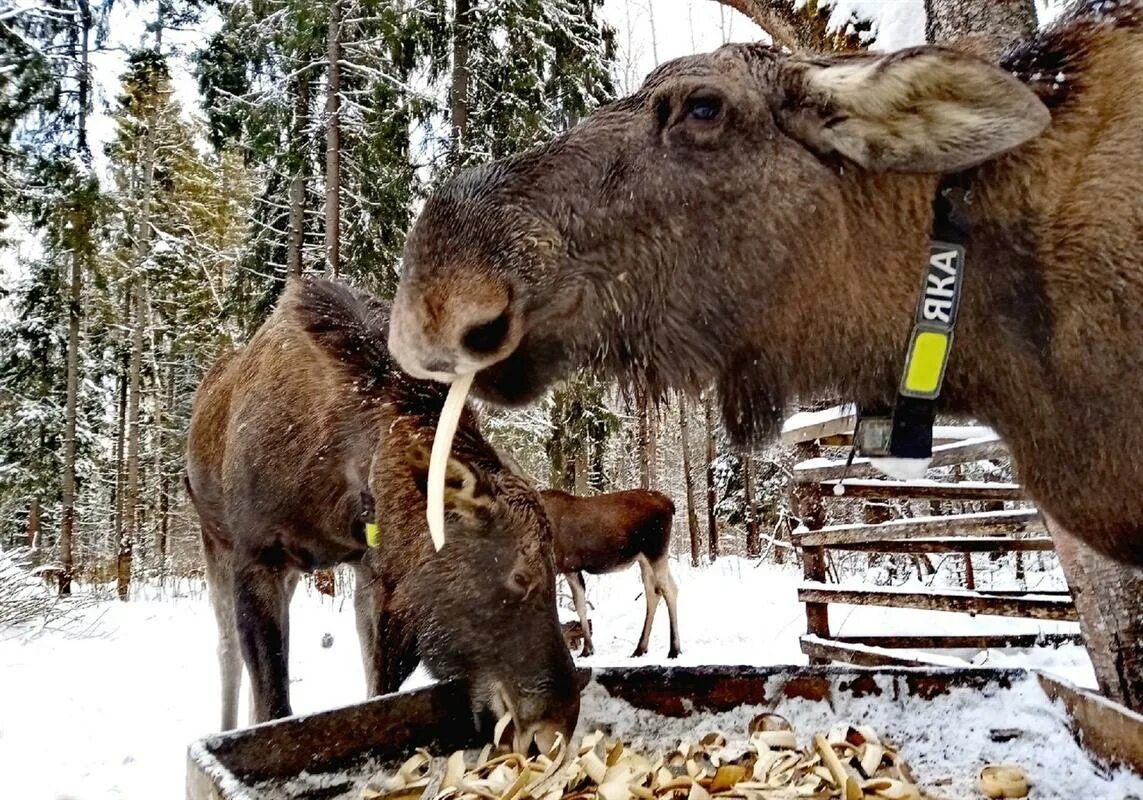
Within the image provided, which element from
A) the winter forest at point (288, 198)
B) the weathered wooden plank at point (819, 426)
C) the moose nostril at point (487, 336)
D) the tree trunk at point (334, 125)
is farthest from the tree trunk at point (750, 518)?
the moose nostril at point (487, 336)

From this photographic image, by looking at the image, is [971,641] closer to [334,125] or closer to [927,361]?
[927,361]

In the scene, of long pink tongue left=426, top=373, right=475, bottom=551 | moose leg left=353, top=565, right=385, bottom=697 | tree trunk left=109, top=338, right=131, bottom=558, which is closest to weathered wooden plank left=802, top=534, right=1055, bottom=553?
moose leg left=353, top=565, right=385, bottom=697

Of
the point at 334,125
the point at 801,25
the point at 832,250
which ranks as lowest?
the point at 832,250

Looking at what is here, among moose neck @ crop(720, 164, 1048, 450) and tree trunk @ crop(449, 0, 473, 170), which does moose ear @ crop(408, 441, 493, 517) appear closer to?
moose neck @ crop(720, 164, 1048, 450)

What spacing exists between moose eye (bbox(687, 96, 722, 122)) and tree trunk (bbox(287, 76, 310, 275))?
11.5 meters

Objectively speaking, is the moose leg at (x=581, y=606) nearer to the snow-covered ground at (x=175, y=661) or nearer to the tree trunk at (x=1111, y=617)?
the snow-covered ground at (x=175, y=661)

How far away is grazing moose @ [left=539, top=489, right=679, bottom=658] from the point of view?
30.6 feet

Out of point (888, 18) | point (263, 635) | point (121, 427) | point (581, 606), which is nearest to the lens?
point (263, 635)

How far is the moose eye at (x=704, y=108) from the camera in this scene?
1.38m

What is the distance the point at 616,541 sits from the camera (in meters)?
9.73

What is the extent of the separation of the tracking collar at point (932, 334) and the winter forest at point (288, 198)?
2812mm

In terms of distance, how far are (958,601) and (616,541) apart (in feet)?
14.2

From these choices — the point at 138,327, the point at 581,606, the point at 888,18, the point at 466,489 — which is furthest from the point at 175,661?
the point at 138,327

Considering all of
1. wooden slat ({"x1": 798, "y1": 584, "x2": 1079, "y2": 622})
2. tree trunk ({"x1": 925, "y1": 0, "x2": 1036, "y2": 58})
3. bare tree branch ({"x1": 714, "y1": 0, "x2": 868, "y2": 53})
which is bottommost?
wooden slat ({"x1": 798, "y1": 584, "x2": 1079, "y2": 622})
